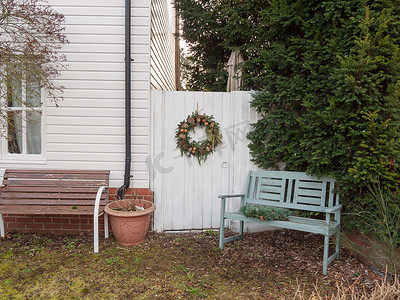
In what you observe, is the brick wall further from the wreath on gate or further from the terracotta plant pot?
the wreath on gate

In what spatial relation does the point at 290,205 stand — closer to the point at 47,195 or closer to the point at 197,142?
the point at 197,142

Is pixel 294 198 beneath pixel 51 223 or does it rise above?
above

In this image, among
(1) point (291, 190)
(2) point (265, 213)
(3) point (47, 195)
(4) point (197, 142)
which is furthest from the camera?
(4) point (197, 142)

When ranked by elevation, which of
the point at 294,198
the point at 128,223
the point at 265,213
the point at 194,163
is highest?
the point at 194,163

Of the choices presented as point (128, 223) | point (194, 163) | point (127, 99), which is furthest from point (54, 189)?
point (194, 163)

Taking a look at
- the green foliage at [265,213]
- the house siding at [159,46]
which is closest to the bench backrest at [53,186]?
the house siding at [159,46]

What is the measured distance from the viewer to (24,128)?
438 centimetres

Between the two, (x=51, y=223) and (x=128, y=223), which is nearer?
(x=128, y=223)

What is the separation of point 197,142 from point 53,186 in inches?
85.9

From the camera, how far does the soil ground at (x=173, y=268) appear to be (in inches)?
112

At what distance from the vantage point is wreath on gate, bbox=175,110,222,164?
4.30 meters

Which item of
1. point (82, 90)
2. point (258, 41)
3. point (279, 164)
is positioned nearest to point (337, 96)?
point (279, 164)

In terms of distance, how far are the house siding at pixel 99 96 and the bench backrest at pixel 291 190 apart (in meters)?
1.63

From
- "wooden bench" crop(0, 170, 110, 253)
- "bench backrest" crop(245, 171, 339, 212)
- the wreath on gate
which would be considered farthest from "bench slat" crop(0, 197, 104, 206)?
"bench backrest" crop(245, 171, 339, 212)
